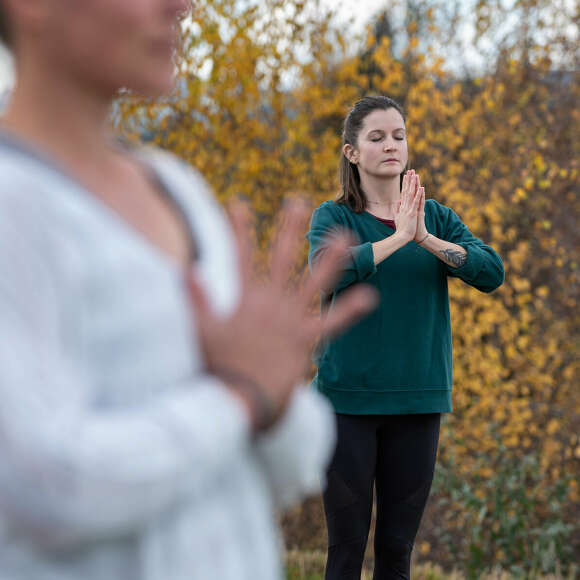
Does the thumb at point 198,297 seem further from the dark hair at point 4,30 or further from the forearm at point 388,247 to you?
the forearm at point 388,247

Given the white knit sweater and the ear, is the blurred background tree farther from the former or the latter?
the white knit sweater

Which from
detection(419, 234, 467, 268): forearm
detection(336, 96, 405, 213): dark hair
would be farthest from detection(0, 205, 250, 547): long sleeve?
detection(336, 96, 405, 213): dark hair

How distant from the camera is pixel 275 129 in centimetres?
507

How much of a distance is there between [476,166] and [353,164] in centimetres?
209

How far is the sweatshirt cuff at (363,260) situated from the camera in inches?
102

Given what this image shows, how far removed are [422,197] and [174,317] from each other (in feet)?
6.51

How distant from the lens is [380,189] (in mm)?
2883

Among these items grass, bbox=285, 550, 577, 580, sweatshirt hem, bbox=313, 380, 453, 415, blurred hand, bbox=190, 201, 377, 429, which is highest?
blurred hand, bbox=190, 201, 377, 429

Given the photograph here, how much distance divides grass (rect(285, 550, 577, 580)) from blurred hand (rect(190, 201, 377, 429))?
3726 mm

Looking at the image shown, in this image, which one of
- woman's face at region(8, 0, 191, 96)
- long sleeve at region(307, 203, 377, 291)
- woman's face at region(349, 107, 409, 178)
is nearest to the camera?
woman's face at region(8, 0, 191, 96)

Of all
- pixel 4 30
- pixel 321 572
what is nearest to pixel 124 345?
pixel 4 30

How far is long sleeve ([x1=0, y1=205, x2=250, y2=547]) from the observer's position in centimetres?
69

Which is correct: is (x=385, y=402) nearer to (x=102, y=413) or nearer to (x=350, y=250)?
(x=350, y=250)

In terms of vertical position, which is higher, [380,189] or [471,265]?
[380,189]
